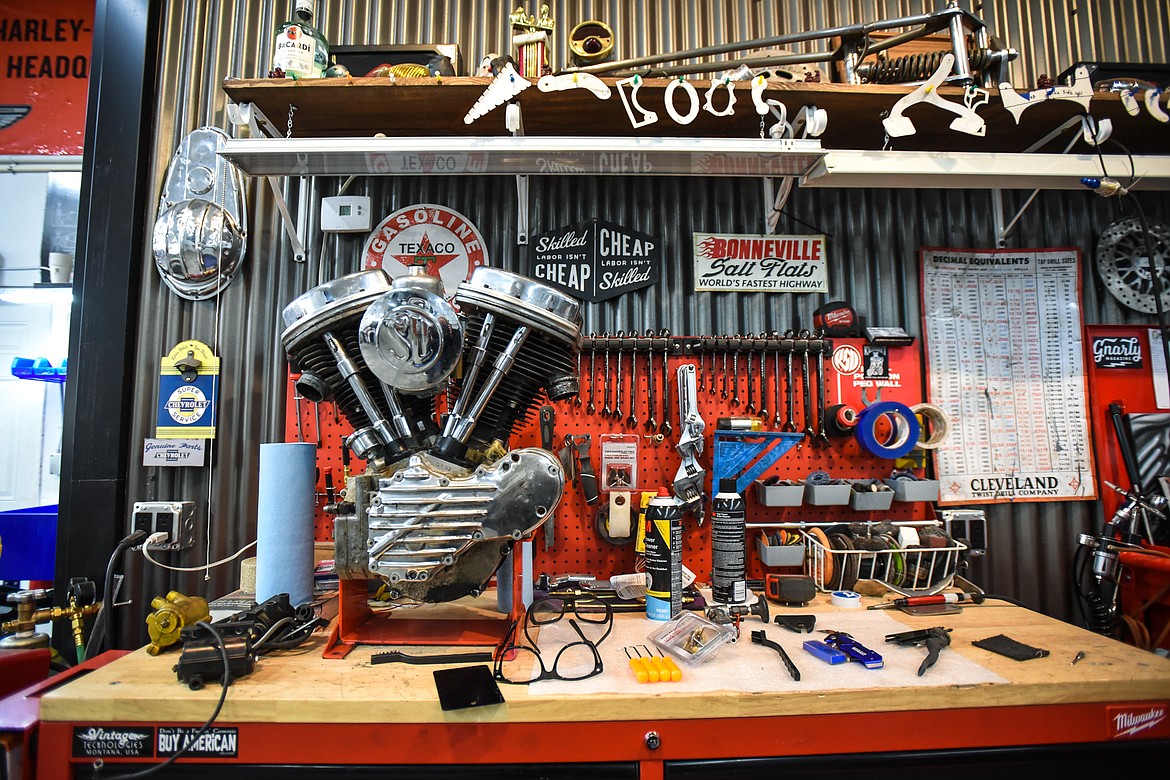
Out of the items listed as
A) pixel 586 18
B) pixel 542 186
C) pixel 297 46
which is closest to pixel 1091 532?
pixel 542 186

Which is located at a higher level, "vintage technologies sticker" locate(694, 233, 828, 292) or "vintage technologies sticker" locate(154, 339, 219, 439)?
"vintage technologies sticker" locate(694, 233, 828, 292)

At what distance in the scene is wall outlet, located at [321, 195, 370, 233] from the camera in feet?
6.56

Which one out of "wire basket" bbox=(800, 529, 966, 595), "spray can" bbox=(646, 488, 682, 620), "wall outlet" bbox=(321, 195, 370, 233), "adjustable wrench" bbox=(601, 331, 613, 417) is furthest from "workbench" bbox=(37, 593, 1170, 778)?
"wall outlet" bbox=(321, 195, 370, 233)

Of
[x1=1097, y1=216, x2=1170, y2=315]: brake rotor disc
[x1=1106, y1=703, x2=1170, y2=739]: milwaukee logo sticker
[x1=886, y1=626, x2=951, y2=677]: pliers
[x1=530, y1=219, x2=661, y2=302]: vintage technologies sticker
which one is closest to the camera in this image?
[x1=1106, y1=703, x2=1170, y2=739]: milwaukee logo sticker

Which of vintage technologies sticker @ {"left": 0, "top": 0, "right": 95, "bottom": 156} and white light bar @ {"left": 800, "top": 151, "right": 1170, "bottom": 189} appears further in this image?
vintage technologies sticker @ {"left": 0, "top": 0, "right": 95, "bottom": 156}

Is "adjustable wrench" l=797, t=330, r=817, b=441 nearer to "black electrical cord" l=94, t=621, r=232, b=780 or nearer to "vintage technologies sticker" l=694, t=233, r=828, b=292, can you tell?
"vintage technologies sticker" l=694, t=233, r=828, b=292

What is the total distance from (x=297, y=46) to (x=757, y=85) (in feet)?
5.06

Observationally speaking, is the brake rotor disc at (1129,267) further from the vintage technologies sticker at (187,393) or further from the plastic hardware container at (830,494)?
the vintage technologies sticker at (187,393)

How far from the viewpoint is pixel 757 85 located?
1.65m

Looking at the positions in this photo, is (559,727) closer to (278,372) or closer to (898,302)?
(278,372)

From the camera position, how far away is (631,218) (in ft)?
6.80

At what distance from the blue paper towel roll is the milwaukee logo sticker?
197 cm

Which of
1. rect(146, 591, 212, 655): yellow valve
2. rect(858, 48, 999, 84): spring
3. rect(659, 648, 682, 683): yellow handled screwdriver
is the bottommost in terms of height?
rect(659, 648, 682, 683): yellow handled screwdriver

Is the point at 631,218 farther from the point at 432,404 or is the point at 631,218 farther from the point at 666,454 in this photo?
the point at 432,404
